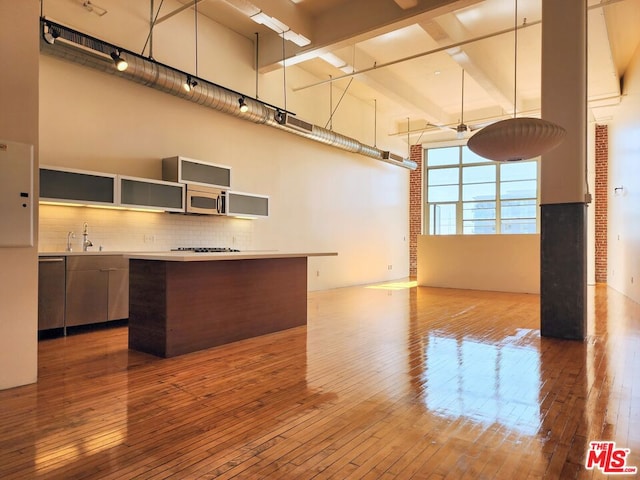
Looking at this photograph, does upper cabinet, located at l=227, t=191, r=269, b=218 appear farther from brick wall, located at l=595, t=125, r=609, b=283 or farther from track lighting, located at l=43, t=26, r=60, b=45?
brick wall, located at l=595, t=125, r=609, b=283

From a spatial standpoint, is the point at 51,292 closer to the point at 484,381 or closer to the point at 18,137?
the point at 18,137

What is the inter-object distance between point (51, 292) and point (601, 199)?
12511mm

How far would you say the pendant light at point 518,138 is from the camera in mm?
3605

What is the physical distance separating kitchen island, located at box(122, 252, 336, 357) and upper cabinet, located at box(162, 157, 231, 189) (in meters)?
2.11

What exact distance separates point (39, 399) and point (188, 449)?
1409 mm

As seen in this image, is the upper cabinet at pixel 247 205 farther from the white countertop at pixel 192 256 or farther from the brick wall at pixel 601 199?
the brick wall at pixel 601 199

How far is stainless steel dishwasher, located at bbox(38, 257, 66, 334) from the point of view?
468 centimetres

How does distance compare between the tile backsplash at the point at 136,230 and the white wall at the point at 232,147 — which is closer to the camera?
the tile backsplash at the point at 136,230

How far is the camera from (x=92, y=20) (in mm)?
5441

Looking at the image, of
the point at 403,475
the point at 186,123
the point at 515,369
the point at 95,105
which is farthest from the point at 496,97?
the point at 403,475

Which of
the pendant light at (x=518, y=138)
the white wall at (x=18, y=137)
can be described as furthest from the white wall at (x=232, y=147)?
the pendant light at (x=518, y=138)

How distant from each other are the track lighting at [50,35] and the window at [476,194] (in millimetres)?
11092

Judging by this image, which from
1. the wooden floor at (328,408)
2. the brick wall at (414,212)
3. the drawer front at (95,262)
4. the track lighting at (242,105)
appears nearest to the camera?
the wooden floor at (328,408)

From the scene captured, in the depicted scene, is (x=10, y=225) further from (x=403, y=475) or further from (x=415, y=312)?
(x=415, y=312)
